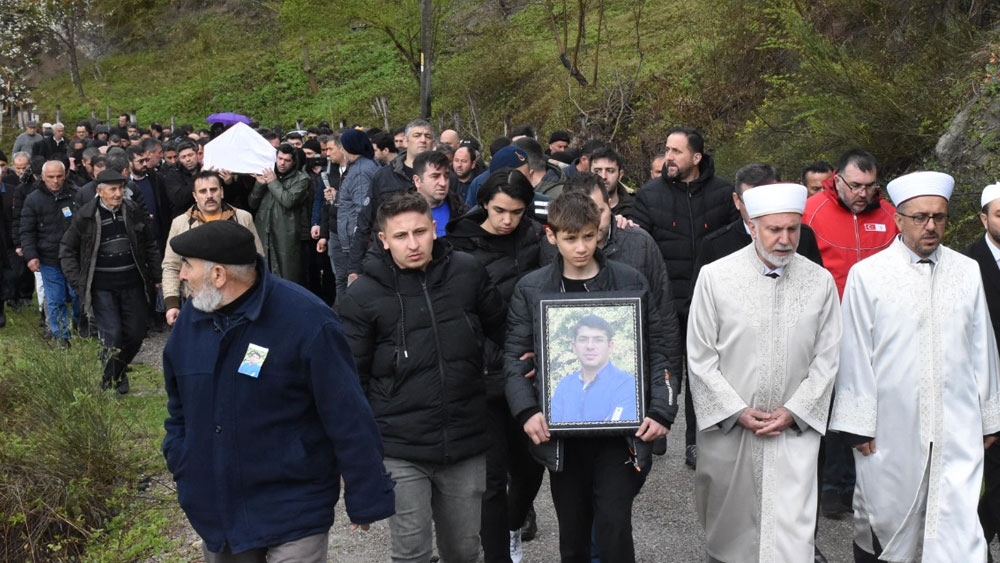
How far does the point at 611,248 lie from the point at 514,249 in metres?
0.58

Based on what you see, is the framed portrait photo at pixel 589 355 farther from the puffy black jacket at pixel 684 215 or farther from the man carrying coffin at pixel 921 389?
the puffy black jacket at pixel 684 215

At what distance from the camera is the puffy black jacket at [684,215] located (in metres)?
7.48

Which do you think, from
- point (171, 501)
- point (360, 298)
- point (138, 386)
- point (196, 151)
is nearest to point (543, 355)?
point (360, 298)

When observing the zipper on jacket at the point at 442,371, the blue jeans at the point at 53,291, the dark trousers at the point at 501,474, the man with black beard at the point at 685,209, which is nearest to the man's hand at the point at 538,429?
the dark trousers at the point at 501,474

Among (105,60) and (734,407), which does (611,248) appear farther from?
(105,60)

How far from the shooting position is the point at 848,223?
6.70 metres

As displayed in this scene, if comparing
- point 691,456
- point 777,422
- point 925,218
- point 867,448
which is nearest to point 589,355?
point 777,422

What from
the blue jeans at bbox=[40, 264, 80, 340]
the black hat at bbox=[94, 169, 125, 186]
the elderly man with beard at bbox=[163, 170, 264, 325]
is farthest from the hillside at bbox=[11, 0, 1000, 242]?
the blue jeans at bbox=[40, 264, 80, 340]

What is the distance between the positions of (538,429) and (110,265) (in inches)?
245

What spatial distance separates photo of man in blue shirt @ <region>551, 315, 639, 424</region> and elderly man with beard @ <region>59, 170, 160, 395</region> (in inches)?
237

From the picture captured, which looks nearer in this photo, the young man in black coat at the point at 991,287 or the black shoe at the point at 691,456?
the young man in black coat at the point at 991,287

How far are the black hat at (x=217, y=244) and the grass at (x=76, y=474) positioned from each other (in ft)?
10.2

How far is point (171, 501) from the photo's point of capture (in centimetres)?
721

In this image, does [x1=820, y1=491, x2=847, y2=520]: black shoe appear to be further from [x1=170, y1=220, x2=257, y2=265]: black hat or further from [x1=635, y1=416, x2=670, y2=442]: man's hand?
[x1=170, y1=220, x2=257, y2=265]: black hat
